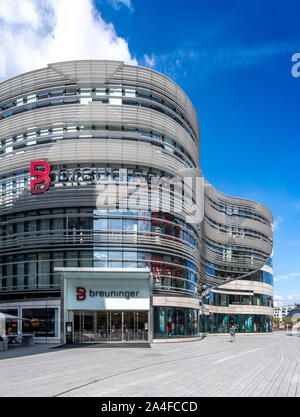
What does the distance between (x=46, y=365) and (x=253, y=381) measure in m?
10.9

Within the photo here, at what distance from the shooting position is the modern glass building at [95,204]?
1644 inches

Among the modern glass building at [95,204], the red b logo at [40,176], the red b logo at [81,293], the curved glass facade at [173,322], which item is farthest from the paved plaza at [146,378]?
the red b logo at [40,176]

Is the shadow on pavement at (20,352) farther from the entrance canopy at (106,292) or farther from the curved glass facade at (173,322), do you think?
the curved glass facade at (173,322)

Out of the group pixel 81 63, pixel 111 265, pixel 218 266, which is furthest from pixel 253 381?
pixel 218 266

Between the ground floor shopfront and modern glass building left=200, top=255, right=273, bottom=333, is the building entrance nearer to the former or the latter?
Answer: the ground floor shopfront

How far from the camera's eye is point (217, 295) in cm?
7950

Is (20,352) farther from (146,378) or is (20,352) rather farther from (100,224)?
(146,378)

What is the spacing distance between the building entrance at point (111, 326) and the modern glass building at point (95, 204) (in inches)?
3.6

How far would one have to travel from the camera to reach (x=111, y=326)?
41.2m

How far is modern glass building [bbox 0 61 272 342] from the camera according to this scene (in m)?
41.8

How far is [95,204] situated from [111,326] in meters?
11.9

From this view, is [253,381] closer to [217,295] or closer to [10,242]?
[10,242]
